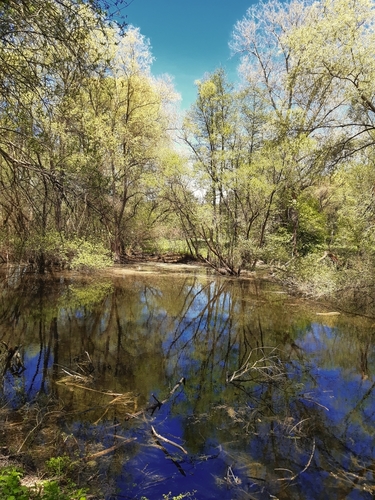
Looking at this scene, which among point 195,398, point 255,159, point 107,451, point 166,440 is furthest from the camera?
point 255,159

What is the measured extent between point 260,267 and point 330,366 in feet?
51.5

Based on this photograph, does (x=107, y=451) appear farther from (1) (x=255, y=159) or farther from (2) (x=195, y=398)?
(1) (x=255, y=159)

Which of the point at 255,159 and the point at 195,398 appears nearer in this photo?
the point at 195,398

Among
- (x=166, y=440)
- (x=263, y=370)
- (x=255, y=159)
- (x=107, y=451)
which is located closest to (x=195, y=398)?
(x=166, y=440)

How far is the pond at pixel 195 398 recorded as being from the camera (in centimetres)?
398

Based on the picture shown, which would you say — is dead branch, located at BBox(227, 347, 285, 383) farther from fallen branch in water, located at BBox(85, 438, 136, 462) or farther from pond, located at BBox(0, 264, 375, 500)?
fallen branch in water, located at BBox(85, 438, 136, 462)

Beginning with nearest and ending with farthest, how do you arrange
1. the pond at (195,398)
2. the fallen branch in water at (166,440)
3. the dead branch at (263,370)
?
the pond at (195,398), the fallen branch in water at (166,440), the dead branch at (263,370)

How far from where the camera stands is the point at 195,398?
5.91 m

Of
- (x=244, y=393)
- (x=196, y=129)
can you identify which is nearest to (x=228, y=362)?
(x=244, y=393)

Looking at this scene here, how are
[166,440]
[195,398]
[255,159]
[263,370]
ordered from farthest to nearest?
1. [255,159]
2. [263,370]
3. [195,398]
4. [166,440]

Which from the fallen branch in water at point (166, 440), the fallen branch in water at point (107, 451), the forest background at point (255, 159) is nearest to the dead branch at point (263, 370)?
the fallen branch in water at point (166, 440)

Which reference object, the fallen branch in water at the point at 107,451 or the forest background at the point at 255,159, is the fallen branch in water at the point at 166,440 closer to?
the fallen branch in water at the point at 107,451

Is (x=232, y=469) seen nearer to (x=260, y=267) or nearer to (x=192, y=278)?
(x=192, y=278)

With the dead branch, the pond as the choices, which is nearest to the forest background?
the pond
